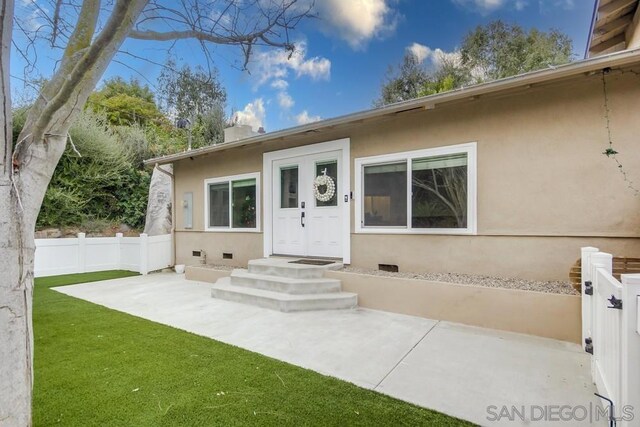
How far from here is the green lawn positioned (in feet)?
7.55

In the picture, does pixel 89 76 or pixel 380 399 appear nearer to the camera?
pixel 89 76

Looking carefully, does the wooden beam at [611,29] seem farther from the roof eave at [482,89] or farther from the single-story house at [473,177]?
the roof eave at [482,89]

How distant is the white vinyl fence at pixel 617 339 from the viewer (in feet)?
5.46

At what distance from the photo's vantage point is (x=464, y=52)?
50.2ft

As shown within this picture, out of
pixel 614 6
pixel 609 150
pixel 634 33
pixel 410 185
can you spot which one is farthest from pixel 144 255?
pixel 634 33

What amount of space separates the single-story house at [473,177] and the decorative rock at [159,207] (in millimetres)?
4510

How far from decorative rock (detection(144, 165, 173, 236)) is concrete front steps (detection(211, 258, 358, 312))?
17.3 feet

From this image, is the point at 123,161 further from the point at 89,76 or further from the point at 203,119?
the point at 89,76

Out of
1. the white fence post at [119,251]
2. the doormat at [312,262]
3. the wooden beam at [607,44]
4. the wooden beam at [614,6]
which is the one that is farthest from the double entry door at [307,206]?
the wooden beam at [607,44]

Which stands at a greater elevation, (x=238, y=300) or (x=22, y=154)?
(x=22, y=154)

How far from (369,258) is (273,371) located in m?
3.30

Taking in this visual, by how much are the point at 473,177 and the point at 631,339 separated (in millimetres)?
3569

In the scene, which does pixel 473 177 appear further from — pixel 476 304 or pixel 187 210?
pixel 187 210

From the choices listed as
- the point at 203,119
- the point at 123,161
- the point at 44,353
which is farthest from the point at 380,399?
the point at 203,119
